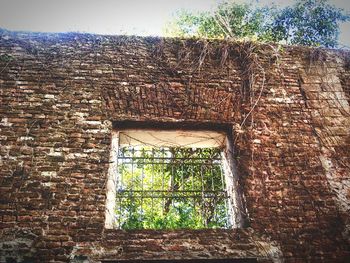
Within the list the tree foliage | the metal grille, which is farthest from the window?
the tree foliage

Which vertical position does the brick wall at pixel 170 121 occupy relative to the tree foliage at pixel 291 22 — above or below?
below

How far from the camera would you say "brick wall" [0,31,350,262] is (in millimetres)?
3576

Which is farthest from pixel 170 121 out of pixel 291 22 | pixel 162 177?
pixel 291 22

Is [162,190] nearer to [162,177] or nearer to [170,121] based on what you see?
[162,177]

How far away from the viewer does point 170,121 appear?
4434 mm

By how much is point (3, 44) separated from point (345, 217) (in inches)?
208

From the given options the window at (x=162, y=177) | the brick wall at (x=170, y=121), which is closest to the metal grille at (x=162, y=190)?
the window at (x=162, y=177)

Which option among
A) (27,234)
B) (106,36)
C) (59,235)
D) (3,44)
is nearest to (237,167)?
(59,235)

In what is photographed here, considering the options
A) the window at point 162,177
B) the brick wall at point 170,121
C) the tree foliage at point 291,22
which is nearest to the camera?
the brick wall at point 170,121

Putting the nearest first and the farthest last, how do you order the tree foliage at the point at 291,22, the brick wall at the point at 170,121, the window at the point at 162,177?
the brick wall at the point at 170,121 < the window at the point at 162,177 < the tree foliage at the point at 291,22

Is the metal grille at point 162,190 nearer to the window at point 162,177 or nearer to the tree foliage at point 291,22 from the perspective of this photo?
the window at point 162,177

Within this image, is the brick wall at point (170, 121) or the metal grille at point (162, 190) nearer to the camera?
the brick wall at point (170, 121)

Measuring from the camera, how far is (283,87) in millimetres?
5000

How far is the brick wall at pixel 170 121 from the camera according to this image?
3.58 m
